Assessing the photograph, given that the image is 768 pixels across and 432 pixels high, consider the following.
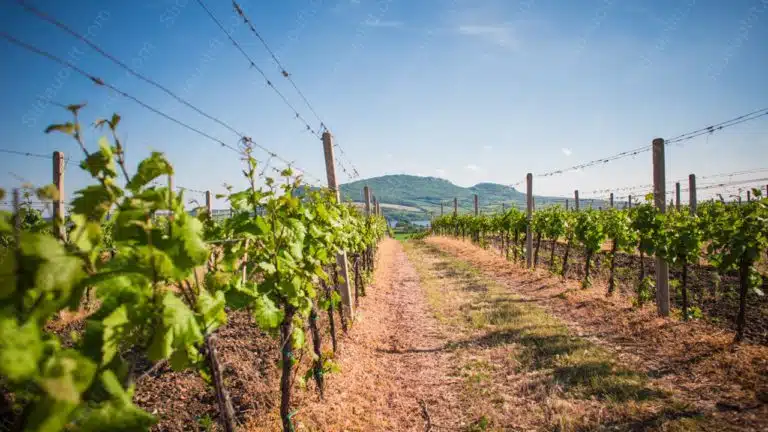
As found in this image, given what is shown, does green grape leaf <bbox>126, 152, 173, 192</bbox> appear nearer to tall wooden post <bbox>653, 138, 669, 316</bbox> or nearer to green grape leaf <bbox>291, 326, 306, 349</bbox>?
green grape leaf <bbox>291, 326, 306, 349</bbox>

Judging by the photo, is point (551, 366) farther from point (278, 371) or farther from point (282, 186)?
point (282, 186)

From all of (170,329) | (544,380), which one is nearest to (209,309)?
Answer: (170,329)

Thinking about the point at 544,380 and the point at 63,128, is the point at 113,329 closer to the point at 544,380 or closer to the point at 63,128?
the point at 63,128

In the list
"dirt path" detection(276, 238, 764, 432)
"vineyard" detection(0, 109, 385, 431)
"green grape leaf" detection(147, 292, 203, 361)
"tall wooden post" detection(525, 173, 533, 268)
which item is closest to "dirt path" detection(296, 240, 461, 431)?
"dirt path" detection(276, 238, 764, 432)

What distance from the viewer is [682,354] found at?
5742mm

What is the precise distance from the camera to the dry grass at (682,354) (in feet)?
14.0

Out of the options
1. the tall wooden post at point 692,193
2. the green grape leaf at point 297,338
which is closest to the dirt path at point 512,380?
the green grape leaf at point 297,338

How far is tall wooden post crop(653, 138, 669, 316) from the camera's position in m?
7.51

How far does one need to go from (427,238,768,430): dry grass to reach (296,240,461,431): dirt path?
2785 millimetres

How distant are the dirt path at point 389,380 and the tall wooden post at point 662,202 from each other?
462cm

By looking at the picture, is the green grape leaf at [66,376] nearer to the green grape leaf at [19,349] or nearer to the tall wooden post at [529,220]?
the green grape leaf at [19,349]

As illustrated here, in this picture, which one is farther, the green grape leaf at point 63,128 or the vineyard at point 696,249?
the vineyard at point 696,249

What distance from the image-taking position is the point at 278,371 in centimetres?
529

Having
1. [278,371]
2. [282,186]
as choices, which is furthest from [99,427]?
[278,371]
